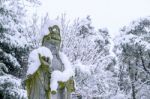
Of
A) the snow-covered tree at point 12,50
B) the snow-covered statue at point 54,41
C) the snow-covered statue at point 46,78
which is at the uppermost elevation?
the snow-covered tree at point 12,50

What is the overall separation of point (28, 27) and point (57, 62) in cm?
1190

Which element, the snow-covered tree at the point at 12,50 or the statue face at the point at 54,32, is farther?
the snow-covered tree at the point at 12,50

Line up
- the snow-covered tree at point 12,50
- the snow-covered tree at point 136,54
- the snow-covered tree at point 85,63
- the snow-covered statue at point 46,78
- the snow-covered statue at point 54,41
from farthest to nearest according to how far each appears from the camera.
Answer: the snow-covered tree at point 136,54 < the snow-covered tree at point 85,63 < the snow-covered tree at point 12,50 < the snow-covered statue at point 54,41 < the snow-covered statue at point 46,78

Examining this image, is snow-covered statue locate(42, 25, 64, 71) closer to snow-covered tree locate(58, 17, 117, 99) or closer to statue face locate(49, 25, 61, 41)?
statue face locate(49, 25, 61, 41)

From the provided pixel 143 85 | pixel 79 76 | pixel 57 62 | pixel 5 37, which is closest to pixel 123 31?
pixel 143 85

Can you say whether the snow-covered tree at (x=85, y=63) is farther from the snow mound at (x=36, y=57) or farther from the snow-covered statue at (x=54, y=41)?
the snow mound at (x=36, y=57)

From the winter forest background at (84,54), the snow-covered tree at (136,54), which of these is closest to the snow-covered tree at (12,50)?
the winter forest background at (84,54)

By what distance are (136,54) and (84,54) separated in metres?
5.68

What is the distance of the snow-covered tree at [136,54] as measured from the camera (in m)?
22.2

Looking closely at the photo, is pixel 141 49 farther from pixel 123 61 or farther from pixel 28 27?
pixel 28 27

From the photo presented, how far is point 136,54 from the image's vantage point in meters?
23.0

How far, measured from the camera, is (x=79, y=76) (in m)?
17.3

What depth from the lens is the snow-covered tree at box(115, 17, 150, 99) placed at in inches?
875

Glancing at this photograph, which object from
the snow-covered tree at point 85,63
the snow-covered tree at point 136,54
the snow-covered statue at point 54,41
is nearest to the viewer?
the snow-covered statue at point 54,41
